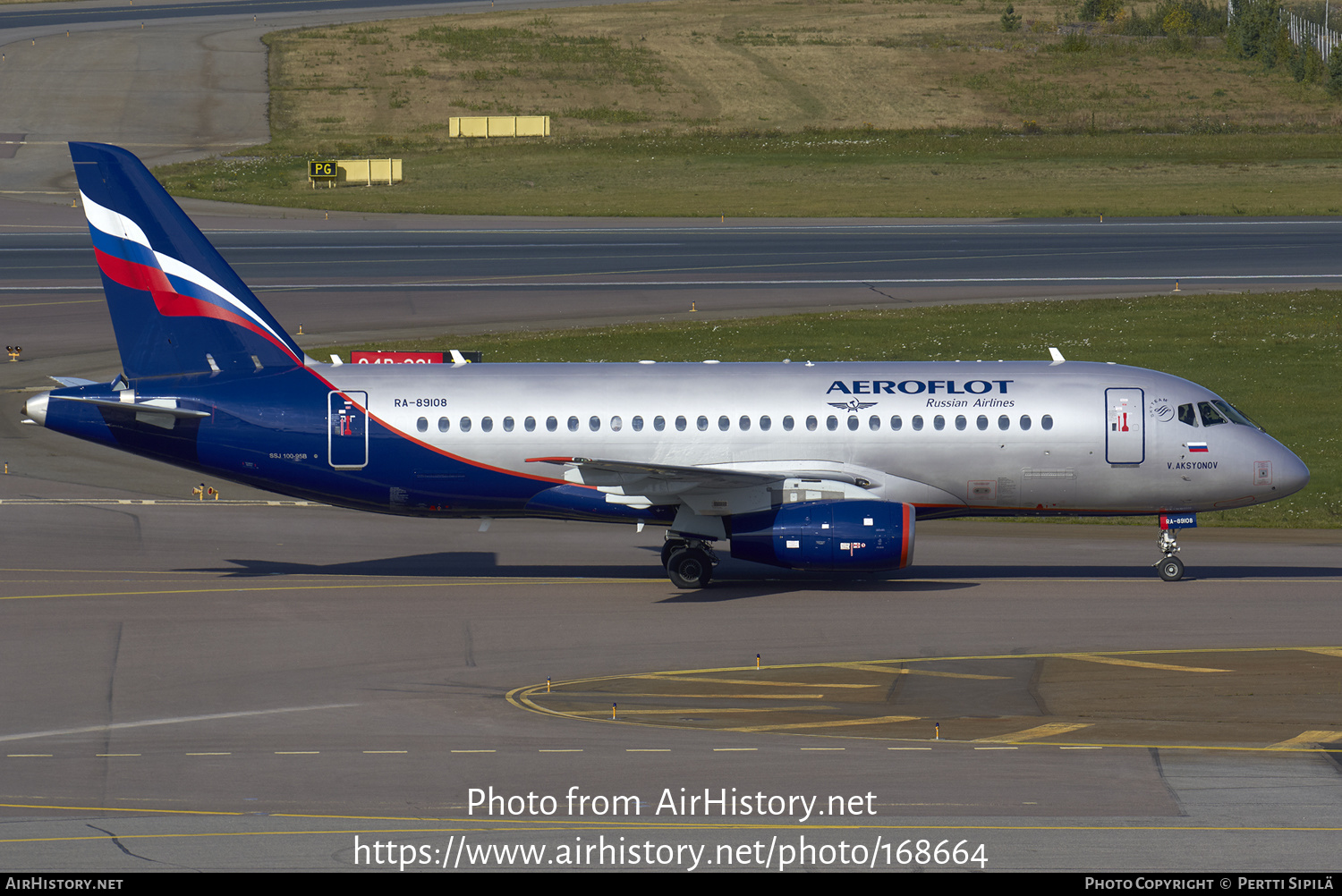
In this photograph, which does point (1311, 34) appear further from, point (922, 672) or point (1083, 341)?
point (922, 672)

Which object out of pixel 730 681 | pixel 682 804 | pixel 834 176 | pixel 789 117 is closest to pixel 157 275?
pixel 730 681

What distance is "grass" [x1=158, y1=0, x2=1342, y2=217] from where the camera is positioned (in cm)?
9938

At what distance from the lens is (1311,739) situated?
22.0 meters

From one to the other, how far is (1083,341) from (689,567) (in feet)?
95.5

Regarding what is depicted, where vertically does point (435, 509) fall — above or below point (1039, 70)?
below

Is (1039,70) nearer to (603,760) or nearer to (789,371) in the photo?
(789,371)

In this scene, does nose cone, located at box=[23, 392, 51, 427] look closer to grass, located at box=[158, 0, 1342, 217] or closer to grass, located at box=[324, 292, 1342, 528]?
grass, located at box=[324, 292, 1342, 528]

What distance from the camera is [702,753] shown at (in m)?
21.5

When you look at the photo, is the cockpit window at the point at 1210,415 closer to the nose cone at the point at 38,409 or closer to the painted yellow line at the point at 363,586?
the painted yellow line at the point at 363,586

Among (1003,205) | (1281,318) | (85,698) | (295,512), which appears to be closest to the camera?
(85,698)

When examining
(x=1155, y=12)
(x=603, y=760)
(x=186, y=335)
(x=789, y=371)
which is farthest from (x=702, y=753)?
(x=1155, y=12)

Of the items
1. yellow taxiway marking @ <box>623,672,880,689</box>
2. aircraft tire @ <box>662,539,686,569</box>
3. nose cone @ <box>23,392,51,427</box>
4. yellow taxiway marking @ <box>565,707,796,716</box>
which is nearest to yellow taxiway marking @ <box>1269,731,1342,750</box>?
yellow taxiway marking @ <box>623,672,880,689</box>

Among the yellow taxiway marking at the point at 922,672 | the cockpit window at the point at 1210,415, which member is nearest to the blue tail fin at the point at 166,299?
the yellow taxiway marking at the point at 922,672

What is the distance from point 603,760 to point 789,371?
45.1 feet
